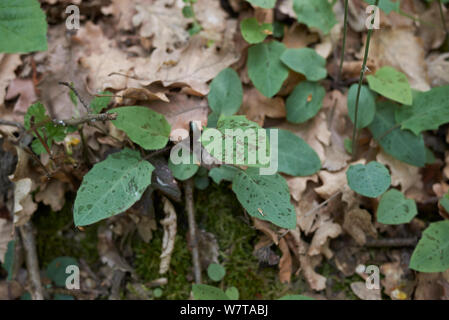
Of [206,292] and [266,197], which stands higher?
[266,197]

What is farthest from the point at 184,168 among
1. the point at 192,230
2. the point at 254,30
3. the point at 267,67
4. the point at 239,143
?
the point at 254,30

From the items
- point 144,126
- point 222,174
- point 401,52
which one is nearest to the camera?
point 144,126

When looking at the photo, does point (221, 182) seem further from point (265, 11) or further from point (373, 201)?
point (265, 11)

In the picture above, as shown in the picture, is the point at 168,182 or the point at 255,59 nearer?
the point at 168,182

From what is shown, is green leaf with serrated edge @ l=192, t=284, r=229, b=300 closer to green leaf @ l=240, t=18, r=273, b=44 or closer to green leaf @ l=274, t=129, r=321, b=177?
green leaf @ l=274, t=129, r=321, b=177

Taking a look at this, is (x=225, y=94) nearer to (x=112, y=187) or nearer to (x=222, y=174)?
Result: (x=222, y=174)

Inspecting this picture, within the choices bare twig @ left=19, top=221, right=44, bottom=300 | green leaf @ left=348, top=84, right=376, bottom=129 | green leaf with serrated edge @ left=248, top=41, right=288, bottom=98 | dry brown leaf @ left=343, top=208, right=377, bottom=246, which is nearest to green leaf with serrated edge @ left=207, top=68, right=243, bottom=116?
green leaf with serrated edge @ left=248, top=41, right=288, bottom=98

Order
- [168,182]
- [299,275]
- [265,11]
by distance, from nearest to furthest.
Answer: [168,182] < [299,275] < [265,11]
